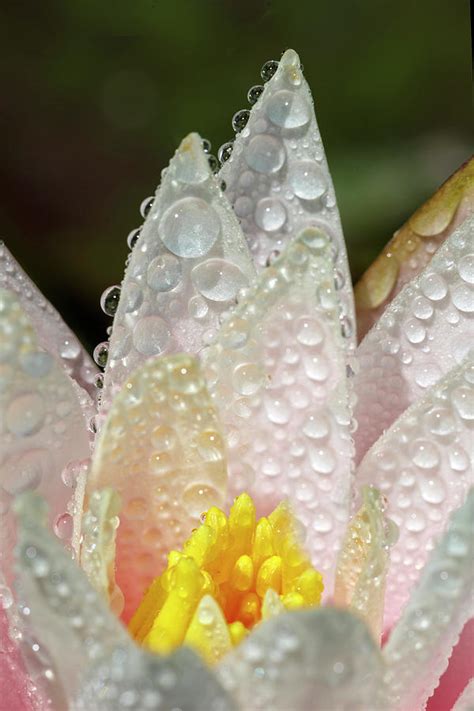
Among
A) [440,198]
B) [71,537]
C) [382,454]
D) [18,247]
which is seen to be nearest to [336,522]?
[382,454]

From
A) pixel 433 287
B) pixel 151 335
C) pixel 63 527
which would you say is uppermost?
pixel 433 287

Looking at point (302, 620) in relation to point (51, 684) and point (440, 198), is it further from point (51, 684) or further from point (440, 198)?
point (440, 198)

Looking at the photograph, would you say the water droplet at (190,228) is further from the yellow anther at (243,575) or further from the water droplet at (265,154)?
the yellow anther at (243,575)

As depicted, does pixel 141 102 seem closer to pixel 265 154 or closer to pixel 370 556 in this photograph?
pixel 265 154

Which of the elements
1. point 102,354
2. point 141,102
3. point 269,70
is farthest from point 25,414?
point 141,102

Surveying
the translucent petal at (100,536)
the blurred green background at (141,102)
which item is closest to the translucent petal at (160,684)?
the translucent petal at (100,536)
